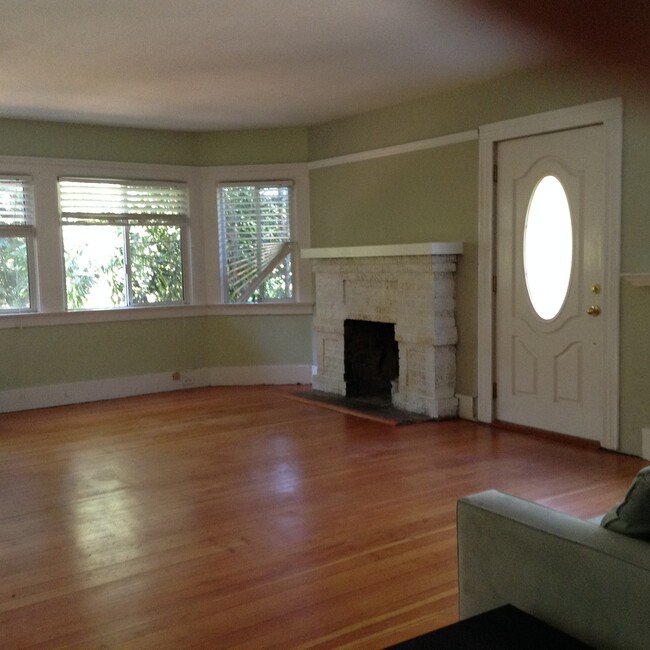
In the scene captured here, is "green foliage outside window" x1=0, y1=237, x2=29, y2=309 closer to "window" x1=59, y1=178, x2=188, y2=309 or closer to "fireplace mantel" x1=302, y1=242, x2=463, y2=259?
"window" x1=59, y1=178, x2=188, y2=309

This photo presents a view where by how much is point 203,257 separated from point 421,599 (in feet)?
17.1

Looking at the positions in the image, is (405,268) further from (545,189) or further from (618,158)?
Answer: (618,158)

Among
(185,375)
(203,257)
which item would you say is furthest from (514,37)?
(185,375)

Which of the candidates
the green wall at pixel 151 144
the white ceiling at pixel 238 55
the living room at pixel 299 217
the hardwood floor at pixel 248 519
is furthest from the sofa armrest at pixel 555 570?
the green wall at pixel 151 144

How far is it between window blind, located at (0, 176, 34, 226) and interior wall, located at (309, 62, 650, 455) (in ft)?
8.23

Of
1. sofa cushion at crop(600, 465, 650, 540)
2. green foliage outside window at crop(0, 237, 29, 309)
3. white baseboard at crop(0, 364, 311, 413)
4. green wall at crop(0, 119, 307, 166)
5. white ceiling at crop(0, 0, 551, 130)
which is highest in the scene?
white ceiling at crop(0, 0, 551, 130)

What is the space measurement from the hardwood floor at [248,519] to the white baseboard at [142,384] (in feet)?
1.84

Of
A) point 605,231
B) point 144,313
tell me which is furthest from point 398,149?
point 144,313

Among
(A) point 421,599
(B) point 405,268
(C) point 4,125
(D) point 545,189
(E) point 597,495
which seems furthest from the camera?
(C) point 4,125

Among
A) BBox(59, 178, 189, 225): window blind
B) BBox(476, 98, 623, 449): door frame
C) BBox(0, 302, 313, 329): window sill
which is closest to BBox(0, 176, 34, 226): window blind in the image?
BBox(59, 178, 189, 225): window blind

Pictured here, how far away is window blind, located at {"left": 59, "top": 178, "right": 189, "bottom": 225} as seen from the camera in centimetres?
674

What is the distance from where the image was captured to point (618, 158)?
4.54 metres

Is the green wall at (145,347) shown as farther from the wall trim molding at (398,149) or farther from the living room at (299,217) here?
the wall trim molding at (398,149)

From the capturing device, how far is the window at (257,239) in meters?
7.37
